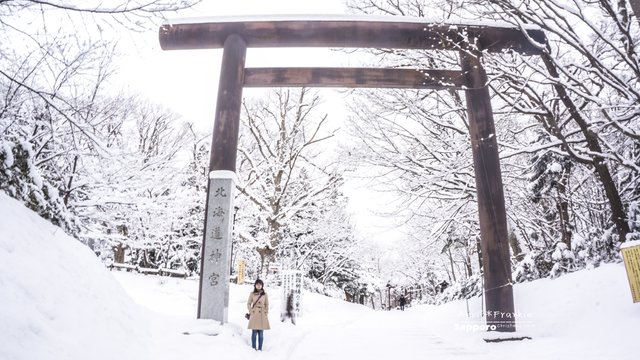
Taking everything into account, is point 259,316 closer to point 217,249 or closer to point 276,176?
point 217,249

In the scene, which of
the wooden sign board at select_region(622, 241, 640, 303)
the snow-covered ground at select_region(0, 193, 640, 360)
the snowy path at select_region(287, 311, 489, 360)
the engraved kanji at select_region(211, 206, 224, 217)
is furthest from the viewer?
the engraved kanji at select_region(211, 206, 224, 217)

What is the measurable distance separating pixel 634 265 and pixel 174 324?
22.9 feet

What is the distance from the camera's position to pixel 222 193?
6.78 meters

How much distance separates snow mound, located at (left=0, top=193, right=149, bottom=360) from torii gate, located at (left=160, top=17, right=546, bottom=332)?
1.88 metres

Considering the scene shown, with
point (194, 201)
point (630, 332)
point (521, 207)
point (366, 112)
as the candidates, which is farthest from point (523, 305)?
point (194, 201)

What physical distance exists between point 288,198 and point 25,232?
1530 centimetres

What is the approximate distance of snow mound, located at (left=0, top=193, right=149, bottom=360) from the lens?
3199mm

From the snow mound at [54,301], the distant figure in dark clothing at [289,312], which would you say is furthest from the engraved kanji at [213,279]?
the distant figure in dark clothing at [289,312]

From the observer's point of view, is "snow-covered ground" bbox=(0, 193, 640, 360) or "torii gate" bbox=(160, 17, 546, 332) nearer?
"snow-covered ground" bbox=(0, 193, 640, 360)

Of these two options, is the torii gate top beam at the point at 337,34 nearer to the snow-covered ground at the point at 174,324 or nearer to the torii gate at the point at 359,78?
the torii gate at the point at 359,78

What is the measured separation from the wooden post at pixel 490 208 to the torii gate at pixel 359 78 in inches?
0.7

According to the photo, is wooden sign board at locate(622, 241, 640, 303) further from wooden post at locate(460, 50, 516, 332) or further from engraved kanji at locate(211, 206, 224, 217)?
engraved kanji at locate(211, 206, 224, 217)

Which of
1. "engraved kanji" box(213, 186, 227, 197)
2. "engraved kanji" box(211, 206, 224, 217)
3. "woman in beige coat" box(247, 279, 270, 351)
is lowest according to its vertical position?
"woman in beige coat" box(247, 279, 270, 351)

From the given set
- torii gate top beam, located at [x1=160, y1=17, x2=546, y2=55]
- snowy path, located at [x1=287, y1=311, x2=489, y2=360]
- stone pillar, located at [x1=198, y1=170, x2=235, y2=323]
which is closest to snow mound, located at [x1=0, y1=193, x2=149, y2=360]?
stone pillar, located at [x1=198, y1=170, x2=235, y2=323]
